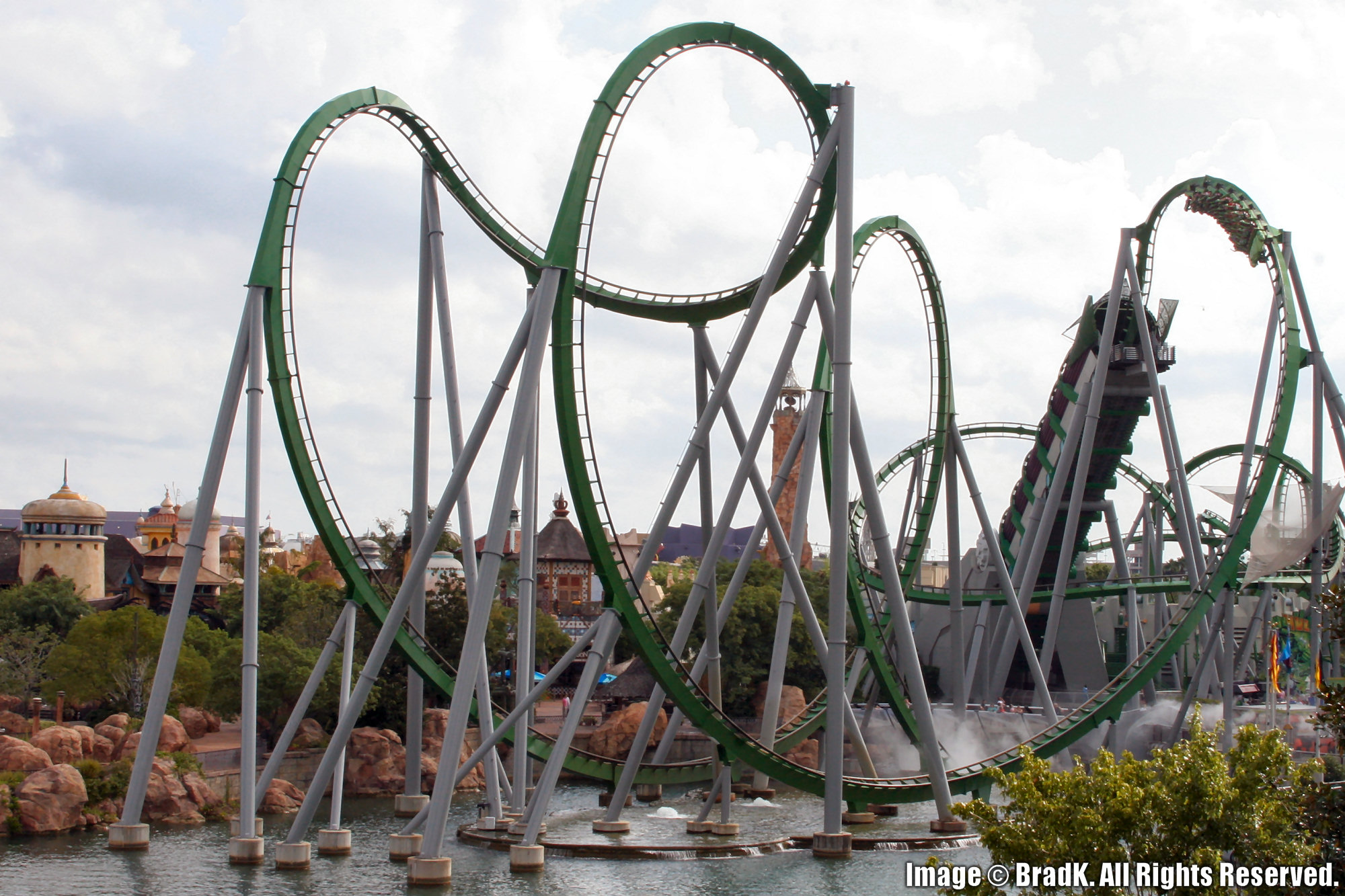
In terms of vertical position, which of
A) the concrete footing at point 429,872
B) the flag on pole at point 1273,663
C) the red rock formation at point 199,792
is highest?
the flag on pole at point 1273,663

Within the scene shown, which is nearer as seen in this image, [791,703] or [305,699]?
[305,699]

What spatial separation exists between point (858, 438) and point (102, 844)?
49.0 feet

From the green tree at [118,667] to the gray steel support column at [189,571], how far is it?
18171mm

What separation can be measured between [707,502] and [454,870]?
939 cm

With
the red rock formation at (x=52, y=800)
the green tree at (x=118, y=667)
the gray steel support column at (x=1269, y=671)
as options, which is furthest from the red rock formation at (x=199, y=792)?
the gray steel support column at (x=1269, y=671)

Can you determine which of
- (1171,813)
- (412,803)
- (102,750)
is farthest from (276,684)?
(1171,813)

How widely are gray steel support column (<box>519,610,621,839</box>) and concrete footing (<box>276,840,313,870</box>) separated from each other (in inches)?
119

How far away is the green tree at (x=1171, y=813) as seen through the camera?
36.3 feet

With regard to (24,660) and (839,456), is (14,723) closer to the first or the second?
(24,660)

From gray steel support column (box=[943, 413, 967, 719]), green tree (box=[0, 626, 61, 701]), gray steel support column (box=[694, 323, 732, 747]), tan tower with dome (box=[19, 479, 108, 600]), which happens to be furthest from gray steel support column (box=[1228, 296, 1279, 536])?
tan tower with dome (box=[19, 479, 108, 600])

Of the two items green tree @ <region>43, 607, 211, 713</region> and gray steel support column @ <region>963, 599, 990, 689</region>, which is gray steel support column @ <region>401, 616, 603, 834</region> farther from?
green tree @ <region>43, 607, 211, 713</region>

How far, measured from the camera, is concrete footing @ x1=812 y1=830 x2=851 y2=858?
20.1 m

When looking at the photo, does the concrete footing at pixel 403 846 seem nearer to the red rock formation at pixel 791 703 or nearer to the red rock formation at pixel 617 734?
the red rock formation at pixel 617 734

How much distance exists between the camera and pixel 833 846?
2014cm
